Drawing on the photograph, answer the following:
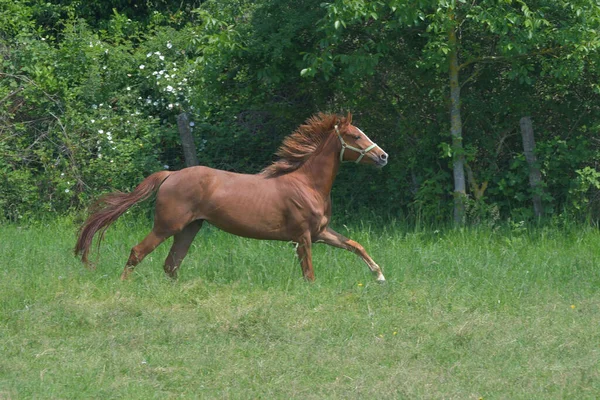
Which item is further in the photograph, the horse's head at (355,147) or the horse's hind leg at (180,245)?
the horse's head at (355,147)

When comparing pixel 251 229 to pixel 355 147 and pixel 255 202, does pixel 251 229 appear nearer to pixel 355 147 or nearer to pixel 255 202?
pixel 255 202

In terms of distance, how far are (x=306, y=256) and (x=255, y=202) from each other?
68cm

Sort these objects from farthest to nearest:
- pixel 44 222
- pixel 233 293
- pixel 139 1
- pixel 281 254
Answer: pixel 139 1 < pixel 44 222 < pixel 281 254 < pixel 233 293

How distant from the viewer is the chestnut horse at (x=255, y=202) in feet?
28.3

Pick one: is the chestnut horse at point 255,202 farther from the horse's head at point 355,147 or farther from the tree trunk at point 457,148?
the tree trunk at point 457,148

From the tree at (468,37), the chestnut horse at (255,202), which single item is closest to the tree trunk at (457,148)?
the tree at (468,37)

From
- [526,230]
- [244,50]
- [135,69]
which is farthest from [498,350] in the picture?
[135,69]

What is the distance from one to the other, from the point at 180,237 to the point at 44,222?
4094 mm

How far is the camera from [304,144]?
30.2 feet

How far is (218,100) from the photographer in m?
13.2

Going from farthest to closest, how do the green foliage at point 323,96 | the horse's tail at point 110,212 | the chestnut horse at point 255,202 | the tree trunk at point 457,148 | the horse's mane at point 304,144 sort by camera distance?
the tree trunk at point 457,148, the green foliage at point 323,96, the horse's mane at point 304,144, the horse's tail at point 110,212, the chestnut horse at point 255,202

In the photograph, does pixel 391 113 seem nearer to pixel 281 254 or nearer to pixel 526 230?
pixel 526 230

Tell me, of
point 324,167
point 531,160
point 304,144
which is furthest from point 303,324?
point 531,160

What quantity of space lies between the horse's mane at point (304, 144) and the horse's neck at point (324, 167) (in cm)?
8
